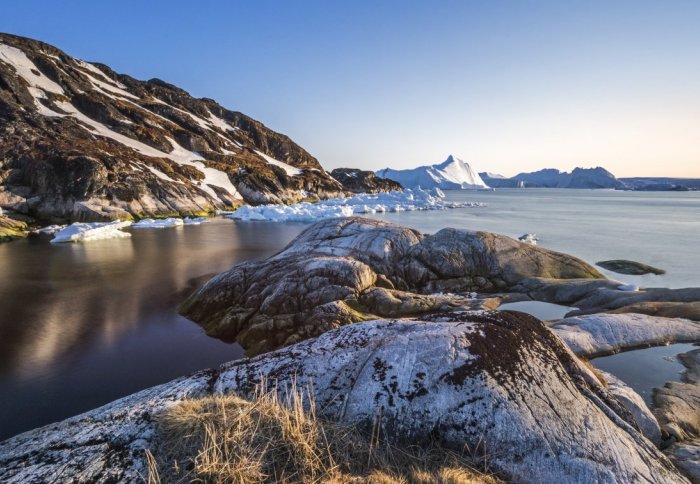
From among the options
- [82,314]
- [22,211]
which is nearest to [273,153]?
[22,211]

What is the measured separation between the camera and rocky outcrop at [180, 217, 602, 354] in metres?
12.2

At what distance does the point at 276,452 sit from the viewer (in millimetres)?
3512

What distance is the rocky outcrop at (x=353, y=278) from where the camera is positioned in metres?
12.2

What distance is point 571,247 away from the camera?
3500 cm

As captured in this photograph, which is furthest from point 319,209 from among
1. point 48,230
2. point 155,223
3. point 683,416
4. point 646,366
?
point 683,416

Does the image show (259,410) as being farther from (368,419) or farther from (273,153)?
(273,153)

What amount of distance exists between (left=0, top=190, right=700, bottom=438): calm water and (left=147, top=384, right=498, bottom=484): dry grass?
7.93 metres

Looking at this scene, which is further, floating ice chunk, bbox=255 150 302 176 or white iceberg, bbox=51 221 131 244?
floating ice chunk, bbox=255 150 302 176

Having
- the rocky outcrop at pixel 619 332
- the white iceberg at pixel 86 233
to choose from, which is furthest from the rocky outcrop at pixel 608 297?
the white iceberg at pixel 86 233

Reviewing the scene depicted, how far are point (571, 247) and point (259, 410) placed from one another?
38.0m

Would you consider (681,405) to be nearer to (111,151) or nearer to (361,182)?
(111,151)

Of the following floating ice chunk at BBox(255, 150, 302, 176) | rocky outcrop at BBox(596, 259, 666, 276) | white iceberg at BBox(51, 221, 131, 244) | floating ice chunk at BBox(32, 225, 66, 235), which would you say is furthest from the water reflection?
floating ice chunk at BBox(255, 150, 302, 176)

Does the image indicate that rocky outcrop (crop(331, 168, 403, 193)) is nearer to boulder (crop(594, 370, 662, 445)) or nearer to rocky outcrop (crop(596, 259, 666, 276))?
rocky outcrop (crop(596, 259, 666, 276))

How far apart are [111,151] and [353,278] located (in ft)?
212
